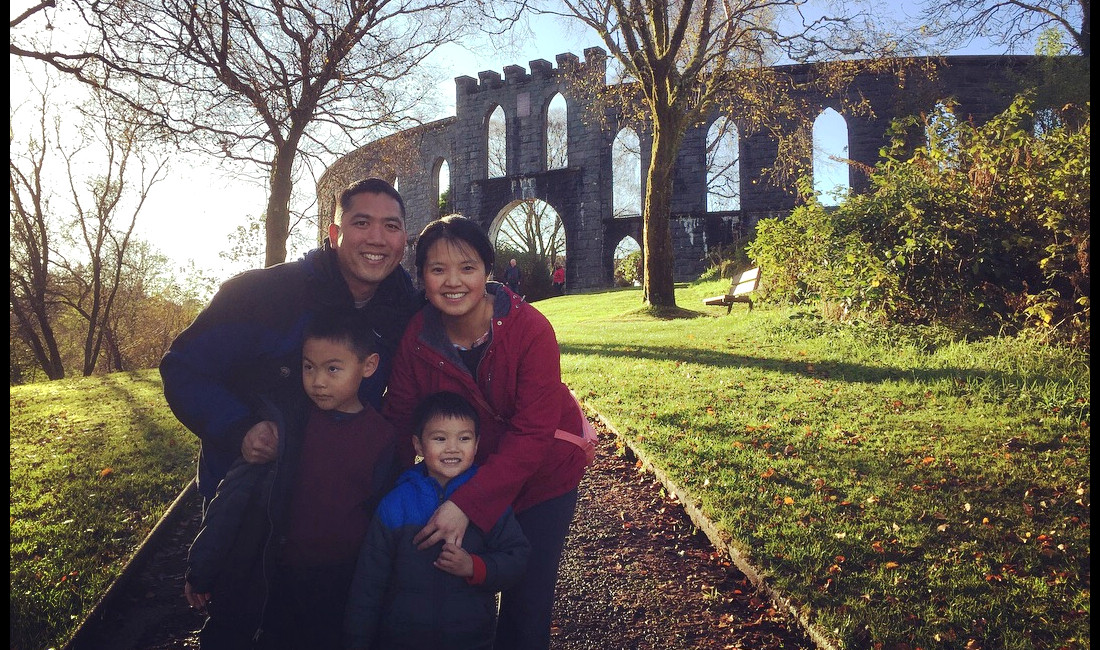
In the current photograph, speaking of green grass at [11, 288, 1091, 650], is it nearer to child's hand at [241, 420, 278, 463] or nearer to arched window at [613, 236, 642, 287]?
child's hand at [241, 420, 278, 463]

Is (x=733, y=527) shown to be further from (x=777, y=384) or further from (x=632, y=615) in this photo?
(x=777, y=384)

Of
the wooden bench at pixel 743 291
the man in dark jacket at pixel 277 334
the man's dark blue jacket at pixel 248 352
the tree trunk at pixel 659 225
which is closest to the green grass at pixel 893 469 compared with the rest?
the man in dark jacket at pixel 277 334

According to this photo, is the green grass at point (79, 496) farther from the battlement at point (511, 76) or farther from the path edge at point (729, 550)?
the battlement at point (511, 76)

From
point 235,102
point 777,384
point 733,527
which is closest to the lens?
point 733,527

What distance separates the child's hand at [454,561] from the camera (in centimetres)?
228

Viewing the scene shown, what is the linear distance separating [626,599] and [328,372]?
2.12 m

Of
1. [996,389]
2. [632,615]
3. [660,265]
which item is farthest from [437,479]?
[660,265]

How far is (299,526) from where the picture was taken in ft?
8.11

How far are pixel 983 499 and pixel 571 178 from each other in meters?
27.6

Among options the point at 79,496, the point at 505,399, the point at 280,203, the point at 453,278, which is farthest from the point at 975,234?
the point at 280,203

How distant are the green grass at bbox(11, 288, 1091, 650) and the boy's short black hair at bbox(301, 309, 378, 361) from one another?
2.15 meters

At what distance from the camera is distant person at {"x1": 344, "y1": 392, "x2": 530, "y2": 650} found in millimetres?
2309

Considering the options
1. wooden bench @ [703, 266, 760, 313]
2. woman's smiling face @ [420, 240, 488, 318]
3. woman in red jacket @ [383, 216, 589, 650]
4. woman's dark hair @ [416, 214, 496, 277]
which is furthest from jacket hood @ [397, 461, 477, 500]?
wooden bench @ [703, 266, 760, 313]

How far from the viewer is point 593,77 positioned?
18688 millimetres
